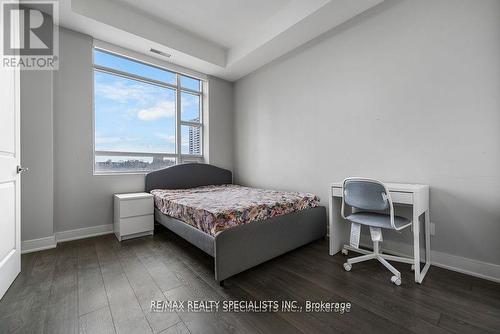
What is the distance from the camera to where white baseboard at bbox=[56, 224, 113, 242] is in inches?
106

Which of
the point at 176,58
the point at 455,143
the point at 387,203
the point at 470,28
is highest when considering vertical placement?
the point at 176,58

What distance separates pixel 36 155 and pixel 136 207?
1.24 metres

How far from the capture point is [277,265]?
2.10 metres

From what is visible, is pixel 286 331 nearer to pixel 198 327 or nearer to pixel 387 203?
pixel 198 327

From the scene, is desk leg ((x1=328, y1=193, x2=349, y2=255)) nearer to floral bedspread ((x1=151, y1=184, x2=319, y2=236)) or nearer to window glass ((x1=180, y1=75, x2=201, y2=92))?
floral bedspread ((x1=151, y1=184, x2=319, y2=236))

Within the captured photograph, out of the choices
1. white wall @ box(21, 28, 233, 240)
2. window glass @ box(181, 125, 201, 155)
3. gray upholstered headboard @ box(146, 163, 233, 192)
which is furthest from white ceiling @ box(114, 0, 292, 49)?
gray upholstered headboard @ box(146, 163, 233, 192)

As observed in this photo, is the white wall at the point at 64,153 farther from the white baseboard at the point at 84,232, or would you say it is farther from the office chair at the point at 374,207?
the office chair at the point at 374,207

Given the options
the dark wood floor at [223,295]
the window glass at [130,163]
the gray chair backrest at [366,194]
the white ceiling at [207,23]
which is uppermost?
the white ceiling at [207,23]

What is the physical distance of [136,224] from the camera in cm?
284

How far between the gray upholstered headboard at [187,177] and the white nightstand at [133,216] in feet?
1.73

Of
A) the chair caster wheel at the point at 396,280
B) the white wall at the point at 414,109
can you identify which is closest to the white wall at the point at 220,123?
the white wall at the point at 414,109

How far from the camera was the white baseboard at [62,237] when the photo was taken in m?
2.38

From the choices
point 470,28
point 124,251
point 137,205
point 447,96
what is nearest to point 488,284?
point 447,96

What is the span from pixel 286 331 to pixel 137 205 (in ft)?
7.86
